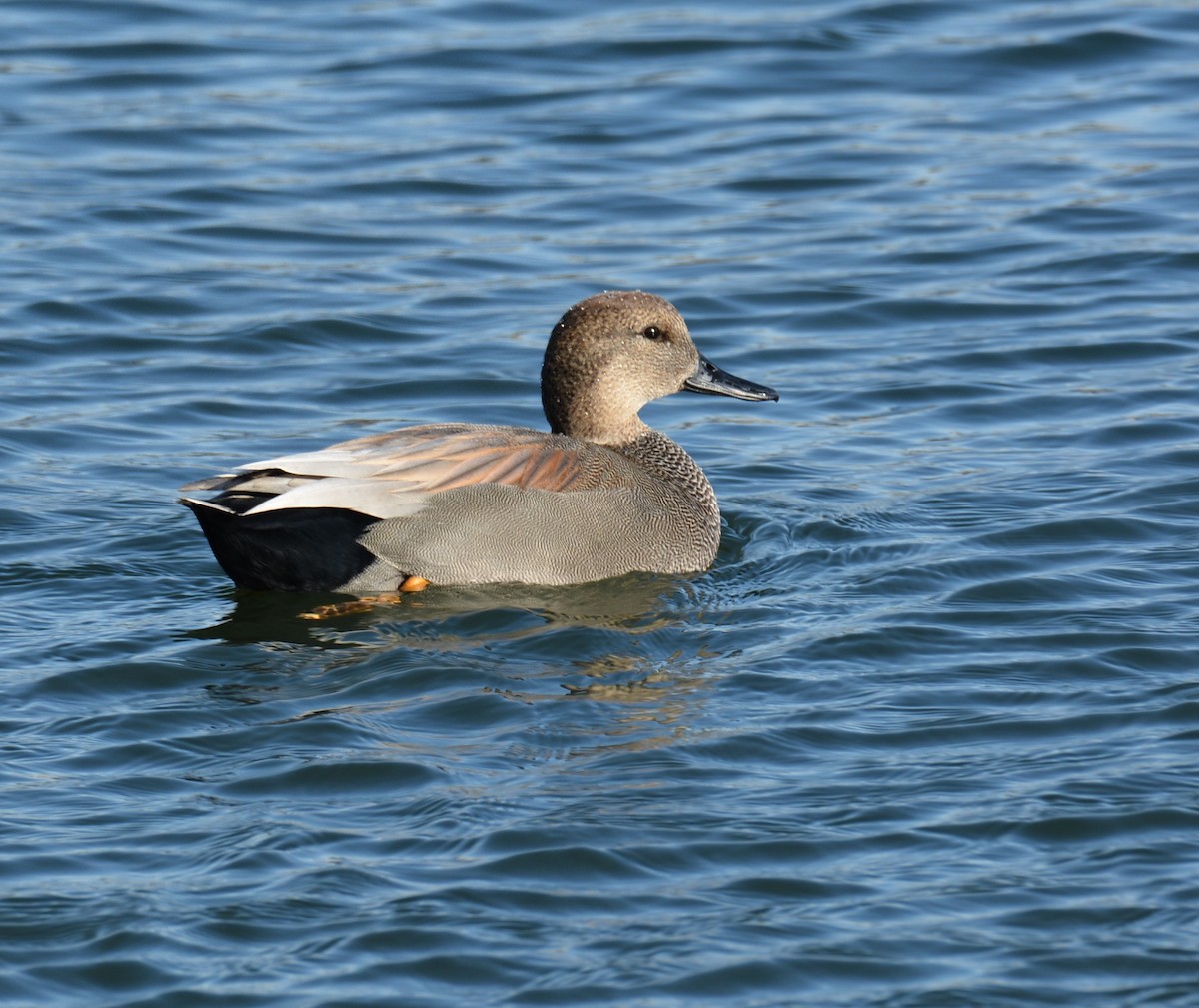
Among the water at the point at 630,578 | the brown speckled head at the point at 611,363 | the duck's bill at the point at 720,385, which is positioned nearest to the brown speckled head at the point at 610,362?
the brown speckled head at the point at 611,363

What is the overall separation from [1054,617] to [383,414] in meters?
3.57

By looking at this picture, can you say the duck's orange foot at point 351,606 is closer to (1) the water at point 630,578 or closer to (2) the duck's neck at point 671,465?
(1) the water at point 630,578

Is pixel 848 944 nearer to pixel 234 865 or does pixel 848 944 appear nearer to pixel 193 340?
pixel 234 865

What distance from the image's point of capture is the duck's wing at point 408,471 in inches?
263

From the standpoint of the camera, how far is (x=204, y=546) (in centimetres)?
770

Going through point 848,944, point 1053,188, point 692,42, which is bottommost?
point 848,944

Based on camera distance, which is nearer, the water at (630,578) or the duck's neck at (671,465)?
the water at (630,578)

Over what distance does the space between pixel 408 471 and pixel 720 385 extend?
1.77 meters

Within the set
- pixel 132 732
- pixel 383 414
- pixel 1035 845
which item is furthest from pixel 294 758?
pixel 383 414

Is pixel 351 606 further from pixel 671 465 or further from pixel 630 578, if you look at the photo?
pixel 671 465

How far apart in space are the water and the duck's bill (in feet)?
1.34

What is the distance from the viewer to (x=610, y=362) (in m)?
7.82

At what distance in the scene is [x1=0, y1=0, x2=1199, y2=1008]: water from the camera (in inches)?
185

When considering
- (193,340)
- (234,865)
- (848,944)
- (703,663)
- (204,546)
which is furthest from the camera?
(193,340)
